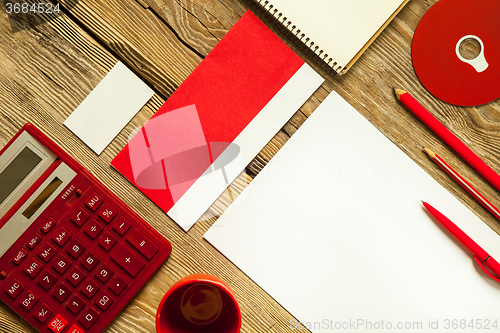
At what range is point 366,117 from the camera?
55 cm

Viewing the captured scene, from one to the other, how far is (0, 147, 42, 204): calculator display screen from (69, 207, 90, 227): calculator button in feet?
0.31

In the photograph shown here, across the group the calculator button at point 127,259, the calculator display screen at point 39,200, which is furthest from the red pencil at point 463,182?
the calculator display screen at point 39,200

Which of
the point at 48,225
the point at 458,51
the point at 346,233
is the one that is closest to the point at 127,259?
the point at 48,225

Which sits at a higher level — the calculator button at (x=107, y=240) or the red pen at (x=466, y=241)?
the red pen at (x=466, y=241)

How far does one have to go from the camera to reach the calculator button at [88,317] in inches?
19.7

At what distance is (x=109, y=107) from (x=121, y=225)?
0.65 ft

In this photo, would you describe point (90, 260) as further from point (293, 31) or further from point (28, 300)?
point (293, 31)

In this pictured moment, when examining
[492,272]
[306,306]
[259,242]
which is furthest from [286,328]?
[492,272]

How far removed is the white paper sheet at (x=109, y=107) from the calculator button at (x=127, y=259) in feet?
0.56

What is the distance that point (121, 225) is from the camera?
19.9 inches

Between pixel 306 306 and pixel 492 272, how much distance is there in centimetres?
32

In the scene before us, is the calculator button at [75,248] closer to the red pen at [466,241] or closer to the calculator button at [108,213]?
the calculator button at [108,213]

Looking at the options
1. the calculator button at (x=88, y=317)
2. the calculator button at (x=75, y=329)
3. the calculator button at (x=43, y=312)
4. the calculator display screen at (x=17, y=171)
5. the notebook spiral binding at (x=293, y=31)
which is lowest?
the calculator button at (x=43, y=312)

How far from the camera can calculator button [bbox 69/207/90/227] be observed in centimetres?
50
